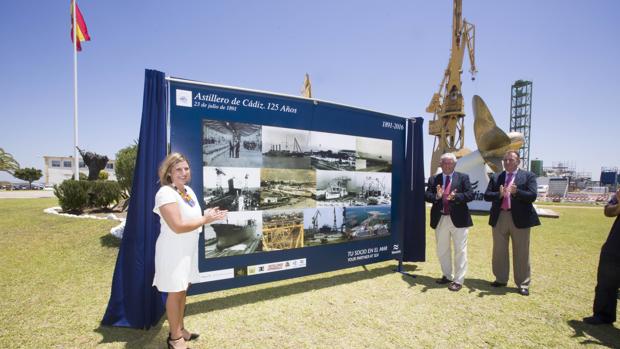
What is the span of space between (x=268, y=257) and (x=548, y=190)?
158 ft

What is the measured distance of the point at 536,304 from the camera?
415cm

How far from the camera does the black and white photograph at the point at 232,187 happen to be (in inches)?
150

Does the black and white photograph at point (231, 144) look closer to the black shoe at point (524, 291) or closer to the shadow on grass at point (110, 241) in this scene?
the black shoe at point (524, 291)

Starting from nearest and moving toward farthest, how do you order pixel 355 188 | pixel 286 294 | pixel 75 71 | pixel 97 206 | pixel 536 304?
1. pixel 536 304
2. pixel 286 294
3. pixel 355 188
4. pixel 97 206
5. pixel 75 71

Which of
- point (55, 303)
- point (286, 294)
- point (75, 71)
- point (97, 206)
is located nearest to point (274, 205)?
point (286, 294)

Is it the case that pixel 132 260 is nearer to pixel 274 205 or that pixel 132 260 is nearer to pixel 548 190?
pixel 274 205

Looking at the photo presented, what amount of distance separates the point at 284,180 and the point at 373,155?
1.88 m

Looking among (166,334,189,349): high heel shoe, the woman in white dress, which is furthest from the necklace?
(166,334,189,349): high heel shoe

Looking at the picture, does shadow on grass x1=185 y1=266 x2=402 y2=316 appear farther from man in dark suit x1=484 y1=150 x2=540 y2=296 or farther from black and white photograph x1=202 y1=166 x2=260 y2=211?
man in dark suit x1=484 y1=150 x2=540 y2=296

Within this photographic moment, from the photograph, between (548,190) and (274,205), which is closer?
(274,205)

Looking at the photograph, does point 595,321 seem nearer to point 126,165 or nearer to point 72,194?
point 126,165

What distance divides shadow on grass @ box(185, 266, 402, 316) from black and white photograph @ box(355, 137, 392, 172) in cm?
199

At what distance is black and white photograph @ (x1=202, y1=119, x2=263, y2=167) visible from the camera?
380 cm

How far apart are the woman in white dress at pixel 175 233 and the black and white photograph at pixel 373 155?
3.04 metres
